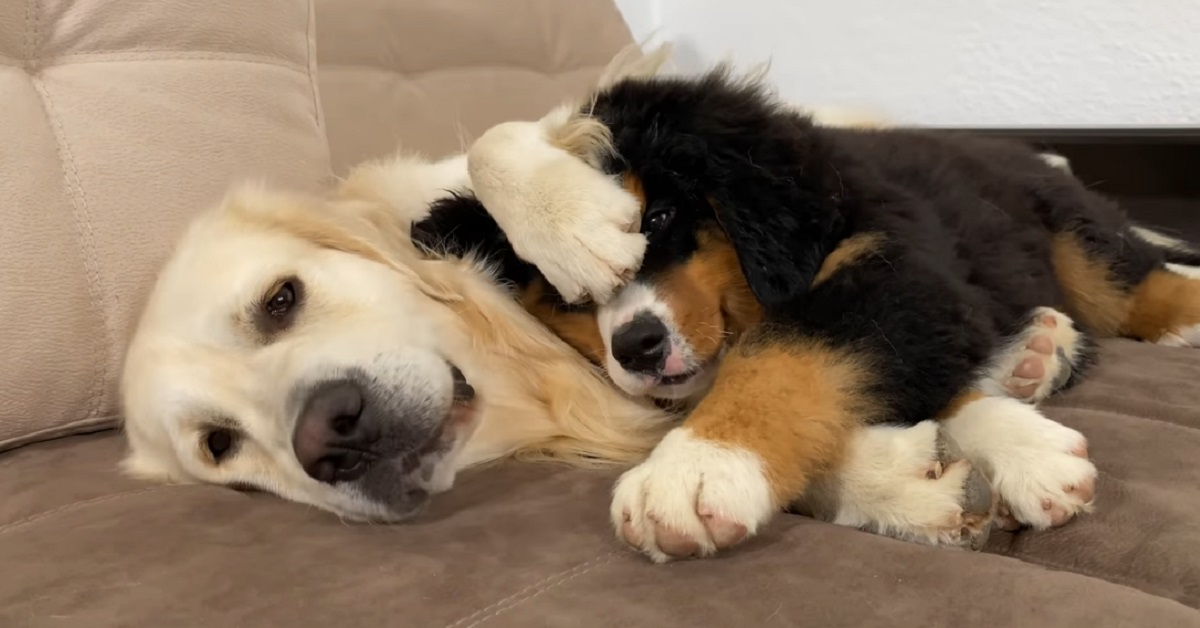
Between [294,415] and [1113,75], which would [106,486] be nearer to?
[294,415]

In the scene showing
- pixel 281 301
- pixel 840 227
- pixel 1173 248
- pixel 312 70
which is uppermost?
pixel 312 70

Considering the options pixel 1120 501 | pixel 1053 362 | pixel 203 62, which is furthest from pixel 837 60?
pixel 1120 501

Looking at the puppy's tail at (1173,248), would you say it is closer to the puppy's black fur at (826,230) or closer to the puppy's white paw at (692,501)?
the puppy's black fur at (826,230)

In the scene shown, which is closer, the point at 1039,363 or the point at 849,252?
the point at 849,252

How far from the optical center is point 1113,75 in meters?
2.67

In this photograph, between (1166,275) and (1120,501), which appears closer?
(1120,501)

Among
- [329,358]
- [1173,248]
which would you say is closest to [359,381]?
[329,358]

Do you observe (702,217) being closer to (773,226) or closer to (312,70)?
(773,226)

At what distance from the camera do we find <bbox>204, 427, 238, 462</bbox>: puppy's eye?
4.49 feet

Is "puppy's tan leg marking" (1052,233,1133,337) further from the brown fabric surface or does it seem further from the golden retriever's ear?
the golden retriever's ear

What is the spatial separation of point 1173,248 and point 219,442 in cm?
216

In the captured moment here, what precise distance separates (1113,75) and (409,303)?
226cm

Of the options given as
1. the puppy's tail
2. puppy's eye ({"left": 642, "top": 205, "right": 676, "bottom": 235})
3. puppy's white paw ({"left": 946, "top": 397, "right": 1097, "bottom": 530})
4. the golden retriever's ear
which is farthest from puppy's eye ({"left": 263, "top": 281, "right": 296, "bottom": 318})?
the puppy's tail

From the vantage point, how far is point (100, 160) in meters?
1.45
